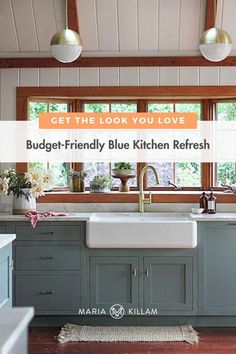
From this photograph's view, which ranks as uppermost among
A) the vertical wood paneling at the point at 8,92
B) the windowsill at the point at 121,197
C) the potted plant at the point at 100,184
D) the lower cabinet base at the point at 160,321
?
the vertical wood paneling at the point at 8,92

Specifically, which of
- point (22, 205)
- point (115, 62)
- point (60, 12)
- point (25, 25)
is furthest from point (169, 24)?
point (22, 205)

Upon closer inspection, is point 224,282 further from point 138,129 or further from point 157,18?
point 157,18

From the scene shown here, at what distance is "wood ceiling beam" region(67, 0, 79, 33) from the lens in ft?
16.0

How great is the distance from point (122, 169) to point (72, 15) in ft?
4.90

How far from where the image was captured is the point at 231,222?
4.63 metres

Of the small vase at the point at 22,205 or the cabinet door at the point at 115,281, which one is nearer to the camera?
the cabinet door at the point at 115,281

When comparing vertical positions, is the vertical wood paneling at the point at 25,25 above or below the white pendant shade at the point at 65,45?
above

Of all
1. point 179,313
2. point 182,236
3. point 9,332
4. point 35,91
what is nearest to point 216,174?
point 182,236

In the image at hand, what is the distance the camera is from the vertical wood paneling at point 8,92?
5.27 metres

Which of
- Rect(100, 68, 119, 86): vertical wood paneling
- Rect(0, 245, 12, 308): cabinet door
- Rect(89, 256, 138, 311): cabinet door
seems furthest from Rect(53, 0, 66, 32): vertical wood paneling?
Rect(0, 245, 12, 308): cabinet door

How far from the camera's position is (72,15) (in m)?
4.92

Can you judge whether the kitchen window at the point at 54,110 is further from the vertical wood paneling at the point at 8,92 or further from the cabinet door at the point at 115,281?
the cabinet door at the point at 115,281

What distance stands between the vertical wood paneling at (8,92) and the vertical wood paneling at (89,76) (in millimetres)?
623

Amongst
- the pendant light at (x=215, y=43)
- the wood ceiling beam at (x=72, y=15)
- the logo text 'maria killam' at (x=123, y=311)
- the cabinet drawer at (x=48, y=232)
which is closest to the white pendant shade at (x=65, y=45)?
the pendant light at (x=215, y=43)
